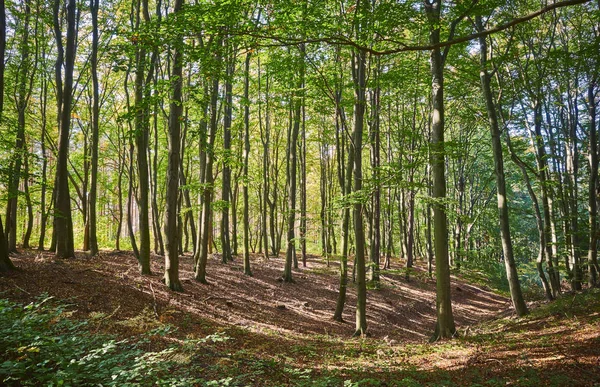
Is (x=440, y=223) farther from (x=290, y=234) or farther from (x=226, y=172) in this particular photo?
(x=226, y=172)

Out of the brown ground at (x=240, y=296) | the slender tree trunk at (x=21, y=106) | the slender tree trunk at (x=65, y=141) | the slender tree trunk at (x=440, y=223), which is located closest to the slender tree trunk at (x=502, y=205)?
the brown ground at (x=240, y=296)

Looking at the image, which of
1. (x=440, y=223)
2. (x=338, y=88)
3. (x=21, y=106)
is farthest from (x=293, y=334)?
(x=21, y=106)

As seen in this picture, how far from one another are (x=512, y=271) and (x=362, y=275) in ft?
15.3

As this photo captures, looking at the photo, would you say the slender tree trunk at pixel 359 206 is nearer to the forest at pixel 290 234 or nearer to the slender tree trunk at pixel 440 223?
the forest at pixel 290 234

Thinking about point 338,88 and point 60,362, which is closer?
point 60,362

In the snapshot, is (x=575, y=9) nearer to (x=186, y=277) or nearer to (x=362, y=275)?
(x=362, y=275)

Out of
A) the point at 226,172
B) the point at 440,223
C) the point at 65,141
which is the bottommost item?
the point at 440,223

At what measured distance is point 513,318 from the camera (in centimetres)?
1151

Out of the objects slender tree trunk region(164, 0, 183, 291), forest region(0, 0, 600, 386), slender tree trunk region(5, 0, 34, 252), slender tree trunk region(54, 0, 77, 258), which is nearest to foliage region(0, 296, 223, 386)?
forest region(0, 0, 600, 386)

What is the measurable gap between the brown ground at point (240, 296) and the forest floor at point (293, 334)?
0.05 meters

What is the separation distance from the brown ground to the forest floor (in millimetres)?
50

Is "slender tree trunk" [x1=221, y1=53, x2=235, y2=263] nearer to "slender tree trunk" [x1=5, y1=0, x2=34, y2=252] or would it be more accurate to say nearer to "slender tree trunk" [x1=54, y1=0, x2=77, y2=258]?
"slender tree trunk" [x1=54, y1=0, x2=77, y2=258]

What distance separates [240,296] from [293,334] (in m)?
3.53

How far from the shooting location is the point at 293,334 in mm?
10062
